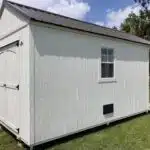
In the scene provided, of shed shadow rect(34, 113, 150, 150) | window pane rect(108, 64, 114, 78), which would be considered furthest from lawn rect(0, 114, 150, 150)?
window pane rect(108, 64, 114, 78)

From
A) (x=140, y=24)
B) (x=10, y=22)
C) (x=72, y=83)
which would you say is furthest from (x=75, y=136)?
(x=140, y=24)

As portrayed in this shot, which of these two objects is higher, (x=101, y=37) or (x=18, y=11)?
(x=18, y=11)

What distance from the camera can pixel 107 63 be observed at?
622cm

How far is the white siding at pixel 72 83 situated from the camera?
15.0 ft

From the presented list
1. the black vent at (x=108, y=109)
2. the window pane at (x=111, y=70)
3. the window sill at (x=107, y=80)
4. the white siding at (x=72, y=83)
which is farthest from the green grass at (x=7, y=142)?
the window pane at (x=111, y=70)

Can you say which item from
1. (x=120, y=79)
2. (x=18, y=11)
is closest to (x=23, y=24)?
(x=18, y=11)

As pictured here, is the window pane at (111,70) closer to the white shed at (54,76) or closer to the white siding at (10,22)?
the white shed at (54,76)

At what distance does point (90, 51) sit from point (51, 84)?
1.62m

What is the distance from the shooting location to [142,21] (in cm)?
2212

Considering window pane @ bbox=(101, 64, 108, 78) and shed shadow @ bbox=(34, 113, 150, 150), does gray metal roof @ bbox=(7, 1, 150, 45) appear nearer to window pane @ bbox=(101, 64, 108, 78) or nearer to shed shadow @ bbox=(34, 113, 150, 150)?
window pane @ bbox=(101, 64, 108, 78)

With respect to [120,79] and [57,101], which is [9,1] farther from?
[120,79]

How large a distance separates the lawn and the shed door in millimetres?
449

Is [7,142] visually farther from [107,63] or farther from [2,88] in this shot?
[107,63]

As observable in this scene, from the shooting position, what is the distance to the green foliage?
2111 cm
